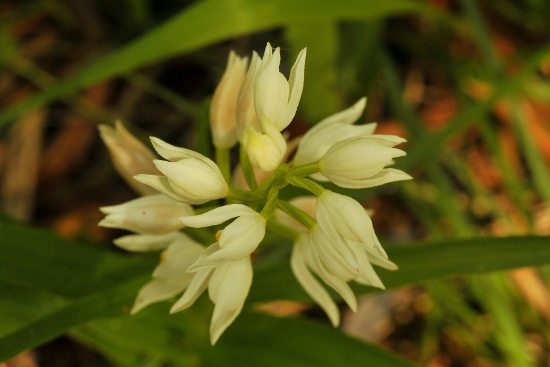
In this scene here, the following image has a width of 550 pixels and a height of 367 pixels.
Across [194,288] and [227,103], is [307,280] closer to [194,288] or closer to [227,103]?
[194,288]

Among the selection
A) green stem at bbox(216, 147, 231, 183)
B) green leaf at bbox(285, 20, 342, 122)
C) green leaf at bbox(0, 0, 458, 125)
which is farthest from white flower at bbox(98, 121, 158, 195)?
green leaf at bbox(285, 20, 342, 122)

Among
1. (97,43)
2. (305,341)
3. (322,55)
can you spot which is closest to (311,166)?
(305,341)

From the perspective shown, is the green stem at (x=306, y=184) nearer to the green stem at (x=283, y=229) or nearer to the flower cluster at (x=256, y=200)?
the flower cluster at (x=256, y=200)

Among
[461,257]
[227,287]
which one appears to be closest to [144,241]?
[227,287]

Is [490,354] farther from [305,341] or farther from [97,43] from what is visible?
[97,43]

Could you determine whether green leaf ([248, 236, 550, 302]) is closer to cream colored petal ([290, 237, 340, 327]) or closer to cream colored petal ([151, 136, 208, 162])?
cream colored petal ([290, 237, 340, 327])

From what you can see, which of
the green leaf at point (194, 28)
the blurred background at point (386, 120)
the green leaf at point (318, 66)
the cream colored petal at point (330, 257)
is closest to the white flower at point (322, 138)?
the cream colored petal at point (330, 257)

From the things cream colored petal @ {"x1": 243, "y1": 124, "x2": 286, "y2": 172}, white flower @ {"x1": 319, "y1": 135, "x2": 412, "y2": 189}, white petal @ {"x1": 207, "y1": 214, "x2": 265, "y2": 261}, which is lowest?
white petal @ {"x1": 207, "y1": 214, "x2": 265, "y2": 261}
